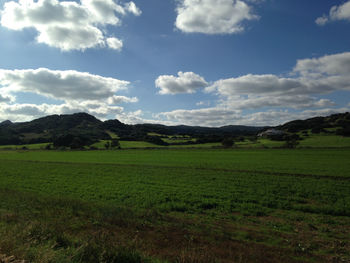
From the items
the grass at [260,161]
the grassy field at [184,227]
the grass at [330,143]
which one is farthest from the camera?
the grass at [330,143]

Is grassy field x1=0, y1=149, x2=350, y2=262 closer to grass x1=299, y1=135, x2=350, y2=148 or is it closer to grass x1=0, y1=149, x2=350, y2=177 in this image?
grass x1=0, y1=149, x2=350, y2=177

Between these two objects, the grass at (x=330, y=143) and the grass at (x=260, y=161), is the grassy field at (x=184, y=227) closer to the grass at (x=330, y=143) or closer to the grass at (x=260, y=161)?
the grass at (x=260, y=161)

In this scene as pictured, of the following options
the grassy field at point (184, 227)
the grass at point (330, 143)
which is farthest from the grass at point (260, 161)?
the grass at point (330, 143)

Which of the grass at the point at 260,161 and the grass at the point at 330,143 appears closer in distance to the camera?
the grass at the point at 260,161

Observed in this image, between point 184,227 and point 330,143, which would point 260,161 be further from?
point 330,143

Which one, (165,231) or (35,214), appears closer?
(165,231)

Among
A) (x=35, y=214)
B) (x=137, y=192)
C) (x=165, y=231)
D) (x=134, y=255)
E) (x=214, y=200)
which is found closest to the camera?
(x=134, y=255)

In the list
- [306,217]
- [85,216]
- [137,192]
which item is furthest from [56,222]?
[306,217]

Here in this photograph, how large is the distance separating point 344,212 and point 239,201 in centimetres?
703

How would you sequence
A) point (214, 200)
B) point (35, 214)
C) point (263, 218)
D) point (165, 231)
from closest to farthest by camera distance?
point (165, 231)
point (35, 214)
point (263, 218)
point (214, 200)

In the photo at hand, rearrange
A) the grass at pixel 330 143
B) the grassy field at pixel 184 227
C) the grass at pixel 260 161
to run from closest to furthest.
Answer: the grassy field at pixel 184 227 < the grass at pixel 260 161 < the grass at pixel 330 143

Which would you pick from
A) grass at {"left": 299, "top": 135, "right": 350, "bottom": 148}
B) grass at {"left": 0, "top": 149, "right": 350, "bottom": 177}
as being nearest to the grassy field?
grass at {"left": 0, "top": 149, "right": 350, "bottom": 177}

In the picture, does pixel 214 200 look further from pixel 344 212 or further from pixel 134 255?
pixel 134 255

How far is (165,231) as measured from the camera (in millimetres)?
10000
